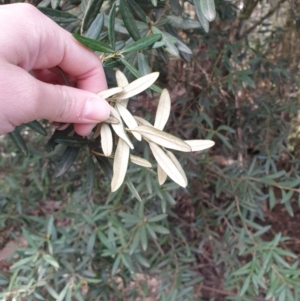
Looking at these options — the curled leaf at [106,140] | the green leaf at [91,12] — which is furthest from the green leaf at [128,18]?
the curled leaf at [106,140]

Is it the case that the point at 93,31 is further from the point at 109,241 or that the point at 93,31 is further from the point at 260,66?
the point at 260,66

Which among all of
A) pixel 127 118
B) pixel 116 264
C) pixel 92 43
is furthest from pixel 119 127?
pixel 116 264

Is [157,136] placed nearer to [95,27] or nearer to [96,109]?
[96,109]

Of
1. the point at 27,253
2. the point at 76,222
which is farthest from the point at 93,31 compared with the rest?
the point at 76,222

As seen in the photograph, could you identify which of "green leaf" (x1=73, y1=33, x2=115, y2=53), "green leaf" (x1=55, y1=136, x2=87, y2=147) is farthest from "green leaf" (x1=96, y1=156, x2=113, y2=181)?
"green leaf" (x1=73, y1=33, x2=115, y2=53)

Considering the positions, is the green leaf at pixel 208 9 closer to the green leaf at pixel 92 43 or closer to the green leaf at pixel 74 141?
the green leaf at pixel 92 43

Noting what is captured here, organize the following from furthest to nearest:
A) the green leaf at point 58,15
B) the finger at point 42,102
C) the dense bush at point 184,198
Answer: the dense bush at point 184,198 → the green leaf at point 58,15 → the finger at point 42,102
